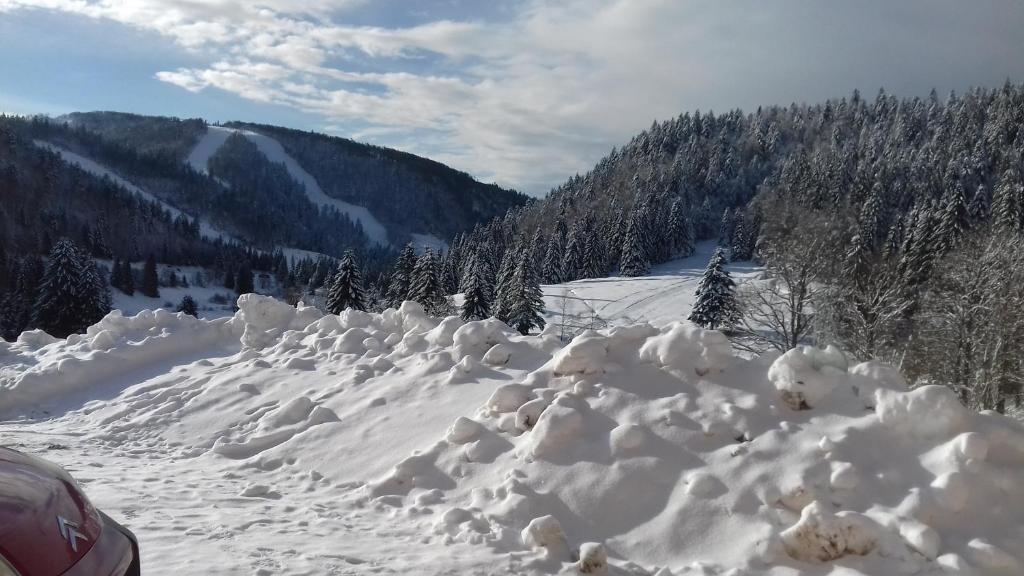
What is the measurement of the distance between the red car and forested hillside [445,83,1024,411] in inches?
746

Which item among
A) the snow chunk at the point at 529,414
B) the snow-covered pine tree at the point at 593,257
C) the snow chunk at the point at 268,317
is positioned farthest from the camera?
the snow-covered pine tree at the point at 593,257

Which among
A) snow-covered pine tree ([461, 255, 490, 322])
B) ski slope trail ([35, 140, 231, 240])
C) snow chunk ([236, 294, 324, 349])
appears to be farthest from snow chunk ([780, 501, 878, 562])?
ski slope trail ([35, 140, 231, 240])

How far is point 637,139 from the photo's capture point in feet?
495

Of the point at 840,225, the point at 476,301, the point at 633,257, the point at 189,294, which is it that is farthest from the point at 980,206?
the point at 189,294

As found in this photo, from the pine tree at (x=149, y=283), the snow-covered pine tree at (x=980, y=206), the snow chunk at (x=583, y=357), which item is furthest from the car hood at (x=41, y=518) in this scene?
the pine tree at (x=149, y=283)

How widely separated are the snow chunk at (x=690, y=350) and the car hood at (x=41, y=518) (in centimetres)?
487

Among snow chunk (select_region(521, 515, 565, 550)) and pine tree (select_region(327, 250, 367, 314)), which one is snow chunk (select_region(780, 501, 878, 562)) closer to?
snow chunk (select_region(521, 515, 565, 550))

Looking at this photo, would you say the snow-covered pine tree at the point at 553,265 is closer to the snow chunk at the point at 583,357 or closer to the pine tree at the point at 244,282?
the pine tree at the point at 244,282

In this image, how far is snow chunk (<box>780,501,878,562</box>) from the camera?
3887mm

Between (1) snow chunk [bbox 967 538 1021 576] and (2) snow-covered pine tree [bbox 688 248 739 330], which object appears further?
(2) snow-covered pine tree [bbox 688 248 739 330]

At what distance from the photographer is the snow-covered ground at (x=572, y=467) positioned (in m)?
4.05

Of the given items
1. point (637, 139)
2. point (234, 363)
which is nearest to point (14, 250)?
point (234, 363)

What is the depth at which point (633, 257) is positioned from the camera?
67.1 meters

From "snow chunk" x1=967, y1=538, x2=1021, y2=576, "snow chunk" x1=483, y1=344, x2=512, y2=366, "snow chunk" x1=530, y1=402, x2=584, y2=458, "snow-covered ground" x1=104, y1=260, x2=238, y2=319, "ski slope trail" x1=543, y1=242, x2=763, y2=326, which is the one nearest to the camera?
"snow chunk" x1=967, y1=538, x2=1021, y2=576
